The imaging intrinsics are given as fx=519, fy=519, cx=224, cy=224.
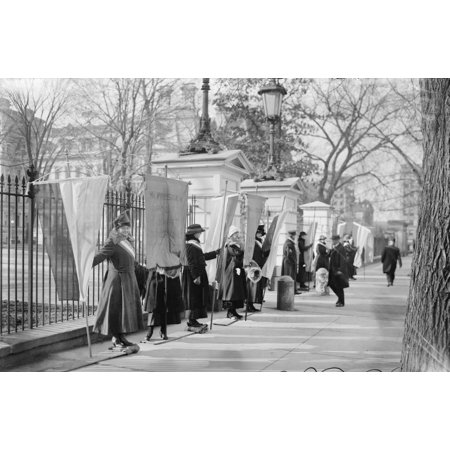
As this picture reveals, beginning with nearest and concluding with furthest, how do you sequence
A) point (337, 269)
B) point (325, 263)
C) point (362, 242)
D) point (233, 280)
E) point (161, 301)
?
point (161, 301), point (362, 242), point (337, 269), point (233, 280), point (325, 263)

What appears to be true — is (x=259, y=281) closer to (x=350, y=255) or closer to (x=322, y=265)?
(x=322, y=265)

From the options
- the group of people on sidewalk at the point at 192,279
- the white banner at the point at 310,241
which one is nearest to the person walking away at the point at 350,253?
the group of people on sidewalk at the point at 192,279

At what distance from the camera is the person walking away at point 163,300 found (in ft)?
16.1

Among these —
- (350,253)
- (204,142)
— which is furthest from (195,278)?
(350,253)

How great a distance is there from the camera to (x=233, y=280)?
6.07 metres

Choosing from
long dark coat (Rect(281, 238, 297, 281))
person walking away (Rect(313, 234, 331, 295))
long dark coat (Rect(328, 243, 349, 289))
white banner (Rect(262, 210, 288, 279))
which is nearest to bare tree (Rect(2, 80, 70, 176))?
white banner (Rect(262, 210, 288, 279))

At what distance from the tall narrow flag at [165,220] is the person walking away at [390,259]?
1.95m

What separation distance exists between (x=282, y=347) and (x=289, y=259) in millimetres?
1503

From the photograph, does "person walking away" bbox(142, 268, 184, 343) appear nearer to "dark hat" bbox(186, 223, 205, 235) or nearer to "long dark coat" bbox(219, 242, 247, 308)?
"dark hat" bbox(186, 223, 205, 235)

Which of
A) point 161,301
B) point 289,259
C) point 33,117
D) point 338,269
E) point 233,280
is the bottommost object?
point 161,301

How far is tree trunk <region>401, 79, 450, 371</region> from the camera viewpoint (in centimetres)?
433

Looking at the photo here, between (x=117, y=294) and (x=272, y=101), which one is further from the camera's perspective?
(x=272, y=101)

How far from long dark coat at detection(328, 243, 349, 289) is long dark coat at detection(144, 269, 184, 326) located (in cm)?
182
